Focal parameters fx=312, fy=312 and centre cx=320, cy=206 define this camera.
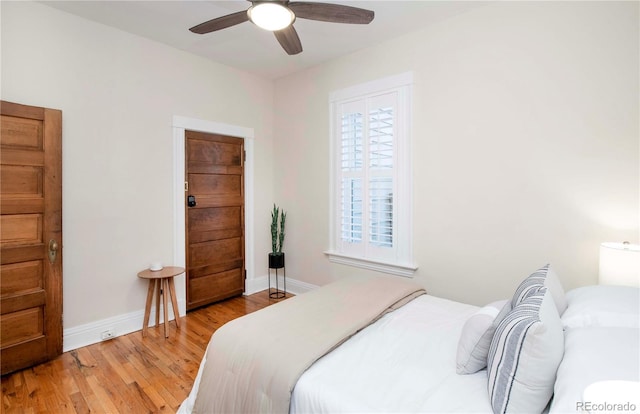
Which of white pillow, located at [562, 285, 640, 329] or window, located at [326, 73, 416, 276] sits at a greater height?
window, located at [326, 73, 416, 276]

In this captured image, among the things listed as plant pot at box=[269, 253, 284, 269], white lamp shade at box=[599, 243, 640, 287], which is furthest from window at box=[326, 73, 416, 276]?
white lamp shade at box=[599, 243, 640, 287]

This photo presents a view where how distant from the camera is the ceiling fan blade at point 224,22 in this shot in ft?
6.47

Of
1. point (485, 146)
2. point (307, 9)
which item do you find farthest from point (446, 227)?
point (307, 9)

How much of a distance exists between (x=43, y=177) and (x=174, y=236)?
3.89ft

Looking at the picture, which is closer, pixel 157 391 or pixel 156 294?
pixel 157 391

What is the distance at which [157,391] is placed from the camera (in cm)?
203

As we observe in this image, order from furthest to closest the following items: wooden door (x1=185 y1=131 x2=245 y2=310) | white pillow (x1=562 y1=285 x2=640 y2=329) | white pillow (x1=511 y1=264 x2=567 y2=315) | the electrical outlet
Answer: wooden door (x1=185 y1=131 x2=245 y2=310), the electrical outlet, white pillow (x1=511 y1=264 x2=567 y2=315), white pillow (x1=562 y1=285 x2=640 y2=329)

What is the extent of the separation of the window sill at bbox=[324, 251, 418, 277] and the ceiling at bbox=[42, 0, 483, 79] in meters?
2.20

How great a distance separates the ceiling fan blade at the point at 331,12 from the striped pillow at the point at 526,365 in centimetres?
183

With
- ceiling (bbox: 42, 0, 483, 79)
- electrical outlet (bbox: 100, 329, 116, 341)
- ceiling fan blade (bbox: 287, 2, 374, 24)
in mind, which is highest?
ceiling (bbox: 42, 0, 483, 79)

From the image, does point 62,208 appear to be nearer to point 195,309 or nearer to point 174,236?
point 174,236

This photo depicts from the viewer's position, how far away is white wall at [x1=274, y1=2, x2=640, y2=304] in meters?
2.06

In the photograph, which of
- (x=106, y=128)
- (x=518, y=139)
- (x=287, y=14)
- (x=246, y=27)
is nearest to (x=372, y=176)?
(x=518, y=139)

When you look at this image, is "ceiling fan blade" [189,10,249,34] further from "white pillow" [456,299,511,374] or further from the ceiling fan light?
"white pillow" [456,299,511,374]
